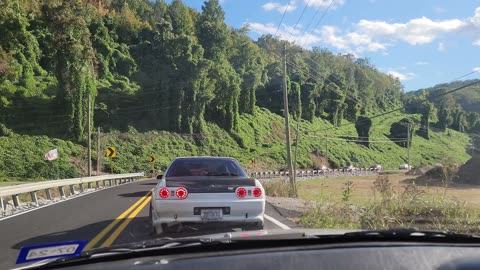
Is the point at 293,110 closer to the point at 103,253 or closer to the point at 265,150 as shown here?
the point at 265,150

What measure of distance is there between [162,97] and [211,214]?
236 feet

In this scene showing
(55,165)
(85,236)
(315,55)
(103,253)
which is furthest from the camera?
(315,55)

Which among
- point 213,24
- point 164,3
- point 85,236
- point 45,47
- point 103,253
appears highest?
point 164,3

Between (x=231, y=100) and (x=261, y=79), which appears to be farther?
(x=261, y=79)

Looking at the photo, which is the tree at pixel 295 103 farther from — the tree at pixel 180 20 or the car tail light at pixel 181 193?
the car tail light at pixel 181 193

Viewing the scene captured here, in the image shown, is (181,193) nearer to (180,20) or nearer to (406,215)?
(406,215)

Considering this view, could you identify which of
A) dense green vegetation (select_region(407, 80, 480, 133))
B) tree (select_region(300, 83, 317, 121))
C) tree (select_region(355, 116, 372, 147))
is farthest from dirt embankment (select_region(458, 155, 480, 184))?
dense green vegetation (select_region(407, 80, 480, 133))

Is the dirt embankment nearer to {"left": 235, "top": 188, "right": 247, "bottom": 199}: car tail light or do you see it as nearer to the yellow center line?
the yellow center line

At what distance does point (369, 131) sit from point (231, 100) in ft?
132

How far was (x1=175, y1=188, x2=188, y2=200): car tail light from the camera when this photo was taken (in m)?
7.79

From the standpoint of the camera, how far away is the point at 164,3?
132 meters

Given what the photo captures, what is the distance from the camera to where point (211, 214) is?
25.6 ft

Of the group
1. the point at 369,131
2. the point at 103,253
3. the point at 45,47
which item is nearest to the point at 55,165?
the point at 45,47

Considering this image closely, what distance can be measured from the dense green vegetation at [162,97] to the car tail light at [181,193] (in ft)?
56.7
